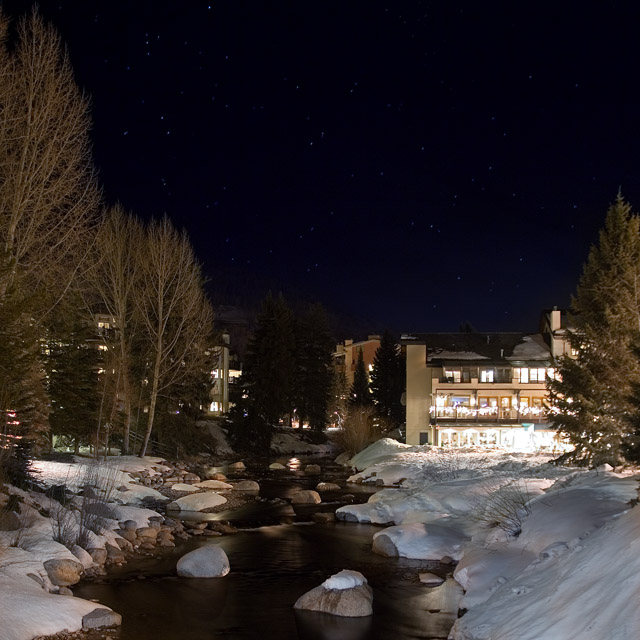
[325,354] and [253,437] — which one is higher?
[325,354]

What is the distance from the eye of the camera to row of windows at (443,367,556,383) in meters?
51.5

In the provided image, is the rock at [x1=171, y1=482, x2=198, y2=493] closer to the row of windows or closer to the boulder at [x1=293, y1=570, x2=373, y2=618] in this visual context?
the boulder at [x1=293, y1=570, x2=373, y2=618]

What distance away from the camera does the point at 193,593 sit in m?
15.0

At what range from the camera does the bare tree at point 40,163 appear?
2220 centimetres

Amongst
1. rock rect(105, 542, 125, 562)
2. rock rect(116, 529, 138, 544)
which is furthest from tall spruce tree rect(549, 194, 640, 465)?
rock rect(105, 542, 125, 562)

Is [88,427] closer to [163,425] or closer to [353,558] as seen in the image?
[163,425]

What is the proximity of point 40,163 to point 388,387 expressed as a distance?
Answer: 48089 millimetres

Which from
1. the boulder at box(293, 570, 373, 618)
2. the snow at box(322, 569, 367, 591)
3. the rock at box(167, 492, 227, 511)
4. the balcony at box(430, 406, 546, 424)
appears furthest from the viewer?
the balcony at box(430, 406, 546, 424)

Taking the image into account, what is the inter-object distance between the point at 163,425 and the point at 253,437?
39.9 feet

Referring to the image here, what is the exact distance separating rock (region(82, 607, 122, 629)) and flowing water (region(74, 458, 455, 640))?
286 mm

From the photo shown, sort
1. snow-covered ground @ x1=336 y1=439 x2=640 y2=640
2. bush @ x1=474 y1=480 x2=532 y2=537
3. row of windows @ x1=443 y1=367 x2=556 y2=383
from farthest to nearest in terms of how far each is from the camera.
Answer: row of windows @ x1=443 y1=367 x2=556 y2=383
bush @ x1=474 y1=480 x2=532 y2=537
snow-covered ground @ x1=336 y1=439 x2=640 y2=640

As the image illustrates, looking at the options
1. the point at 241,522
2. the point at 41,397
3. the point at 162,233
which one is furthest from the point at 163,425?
the point at 241,522

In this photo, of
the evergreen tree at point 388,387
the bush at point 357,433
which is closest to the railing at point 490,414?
the bush at point 357,433

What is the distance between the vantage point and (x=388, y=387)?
220ft
